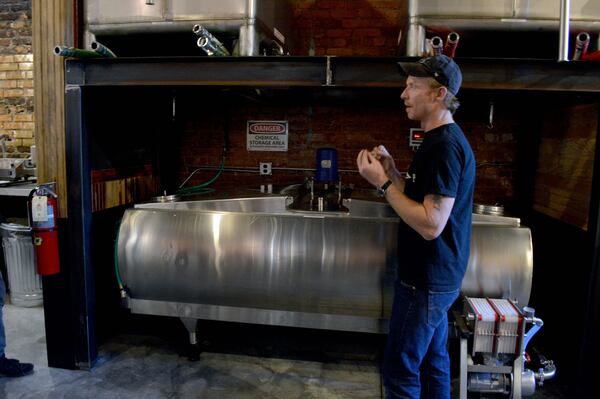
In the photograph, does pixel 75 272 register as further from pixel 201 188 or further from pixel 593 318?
pixel 593 318

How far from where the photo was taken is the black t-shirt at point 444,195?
5.50ft

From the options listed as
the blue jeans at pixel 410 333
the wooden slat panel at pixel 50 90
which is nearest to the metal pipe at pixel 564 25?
the blue jeans at pixel 410 333

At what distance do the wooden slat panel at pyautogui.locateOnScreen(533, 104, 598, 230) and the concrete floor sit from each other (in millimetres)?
1207

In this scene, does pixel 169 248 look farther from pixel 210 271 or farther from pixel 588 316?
pixel 588 316

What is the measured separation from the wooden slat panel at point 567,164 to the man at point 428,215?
54.8 inches

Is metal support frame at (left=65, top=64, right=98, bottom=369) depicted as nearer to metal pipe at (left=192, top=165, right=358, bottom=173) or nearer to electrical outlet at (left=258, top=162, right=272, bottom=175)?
metal pipe at (left=192, top=165, right=358, bottom=173)

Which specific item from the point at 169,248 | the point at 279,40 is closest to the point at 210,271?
the point at 169,248

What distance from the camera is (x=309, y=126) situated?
3.86m

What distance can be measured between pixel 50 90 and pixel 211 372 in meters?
2.10

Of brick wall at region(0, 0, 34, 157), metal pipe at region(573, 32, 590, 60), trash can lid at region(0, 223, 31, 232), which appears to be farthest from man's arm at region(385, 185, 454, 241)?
brick wall at region(0, 0, 34, 157)

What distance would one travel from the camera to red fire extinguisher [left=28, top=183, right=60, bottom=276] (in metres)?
2.54

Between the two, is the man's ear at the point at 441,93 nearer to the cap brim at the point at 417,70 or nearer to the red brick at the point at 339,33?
the cap brim at the point at 417,70

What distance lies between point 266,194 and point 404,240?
4.52 ft

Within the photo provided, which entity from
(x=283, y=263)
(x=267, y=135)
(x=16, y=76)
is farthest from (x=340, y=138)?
(x=16, y=76)
